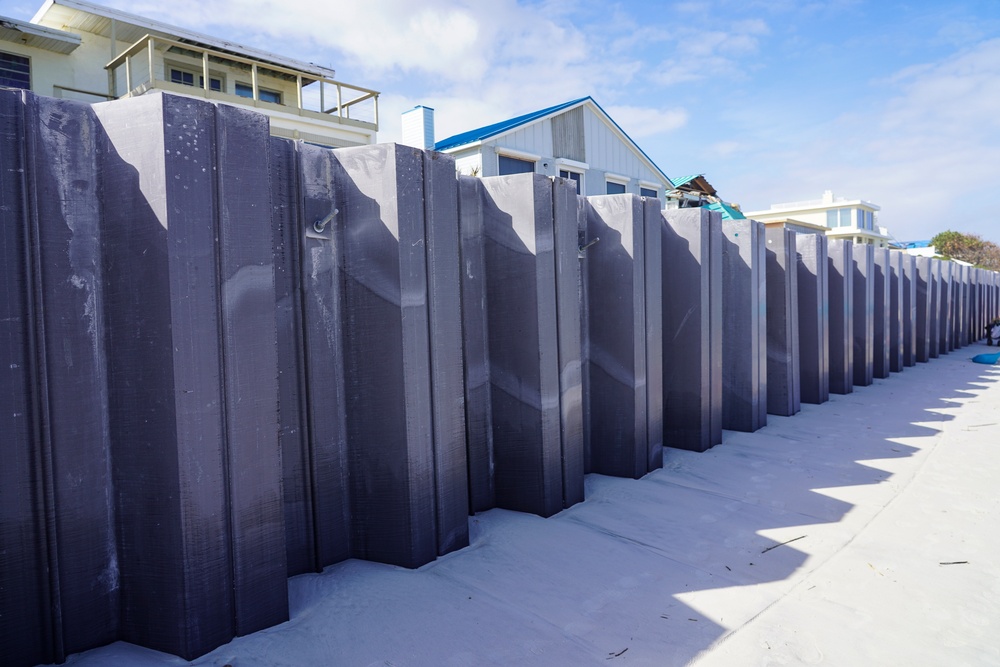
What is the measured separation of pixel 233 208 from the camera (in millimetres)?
3008

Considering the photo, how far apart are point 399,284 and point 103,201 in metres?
1.51

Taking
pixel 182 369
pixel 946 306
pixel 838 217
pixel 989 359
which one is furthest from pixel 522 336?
pixel 838 217

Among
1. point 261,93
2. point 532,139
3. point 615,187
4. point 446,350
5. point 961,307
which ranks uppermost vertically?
point 261,93

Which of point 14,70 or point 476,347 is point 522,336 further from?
point 14,70

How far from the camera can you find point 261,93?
65.1ft

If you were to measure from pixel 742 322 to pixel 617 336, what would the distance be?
2.83 metres

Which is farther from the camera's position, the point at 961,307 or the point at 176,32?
the point at 961,307

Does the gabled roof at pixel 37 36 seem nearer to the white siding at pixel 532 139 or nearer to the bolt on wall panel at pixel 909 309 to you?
the white siding at pixel 532 139

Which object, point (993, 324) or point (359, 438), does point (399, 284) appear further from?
point (993, 324)

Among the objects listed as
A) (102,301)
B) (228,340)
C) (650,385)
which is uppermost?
(102,301)

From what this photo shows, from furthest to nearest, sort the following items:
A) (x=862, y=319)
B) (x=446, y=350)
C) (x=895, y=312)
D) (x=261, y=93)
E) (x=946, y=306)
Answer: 1. (x=261, y=93)
2. (x=946, y=306)
3. (x=895, y=312)
4. (x=862, y=319)
5. (x=446, y=350)

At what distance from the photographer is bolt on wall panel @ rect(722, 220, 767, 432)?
780 centimetres

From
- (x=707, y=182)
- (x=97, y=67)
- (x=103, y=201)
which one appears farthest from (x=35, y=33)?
(x=707, y=182)

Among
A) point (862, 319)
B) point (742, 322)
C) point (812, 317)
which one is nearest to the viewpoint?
point (742, 322)
